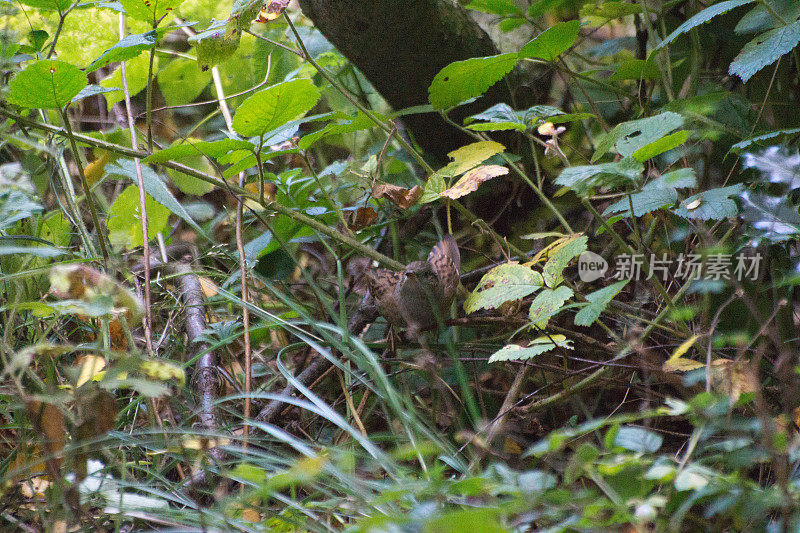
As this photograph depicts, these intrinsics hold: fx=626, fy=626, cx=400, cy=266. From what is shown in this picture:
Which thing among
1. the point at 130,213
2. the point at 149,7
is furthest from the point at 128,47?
the point at 130,213

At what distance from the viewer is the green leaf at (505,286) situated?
1.08 meters

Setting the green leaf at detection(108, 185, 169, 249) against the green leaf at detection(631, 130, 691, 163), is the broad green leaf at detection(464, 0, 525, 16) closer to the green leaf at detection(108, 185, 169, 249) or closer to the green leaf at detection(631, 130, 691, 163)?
the green leaf at detection(631, 130, 691, 163)

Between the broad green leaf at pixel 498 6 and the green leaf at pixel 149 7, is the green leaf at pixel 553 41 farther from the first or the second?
the green leaf at pixel 149 7

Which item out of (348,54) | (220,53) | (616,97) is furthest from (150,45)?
(616,97)

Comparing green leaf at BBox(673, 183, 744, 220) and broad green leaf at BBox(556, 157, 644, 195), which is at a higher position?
broad green leaf at BBox(556, 157, 644, 195)

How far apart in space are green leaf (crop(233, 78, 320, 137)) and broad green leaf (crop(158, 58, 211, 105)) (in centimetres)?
89

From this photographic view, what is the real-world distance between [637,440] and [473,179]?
2.23 feet

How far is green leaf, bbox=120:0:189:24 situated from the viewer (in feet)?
3.36

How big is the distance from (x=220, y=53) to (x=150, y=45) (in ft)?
0.44

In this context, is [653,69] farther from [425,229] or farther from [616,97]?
[425,229]

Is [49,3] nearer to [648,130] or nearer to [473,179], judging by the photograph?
[473,179]

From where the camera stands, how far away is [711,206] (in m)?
1.05

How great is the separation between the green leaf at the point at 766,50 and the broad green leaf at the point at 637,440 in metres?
0.71

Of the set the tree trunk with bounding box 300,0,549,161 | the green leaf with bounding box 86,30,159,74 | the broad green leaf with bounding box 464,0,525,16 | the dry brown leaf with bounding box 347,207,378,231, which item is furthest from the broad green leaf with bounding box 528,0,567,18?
the green leaf with bounding box 86,30,159,74
